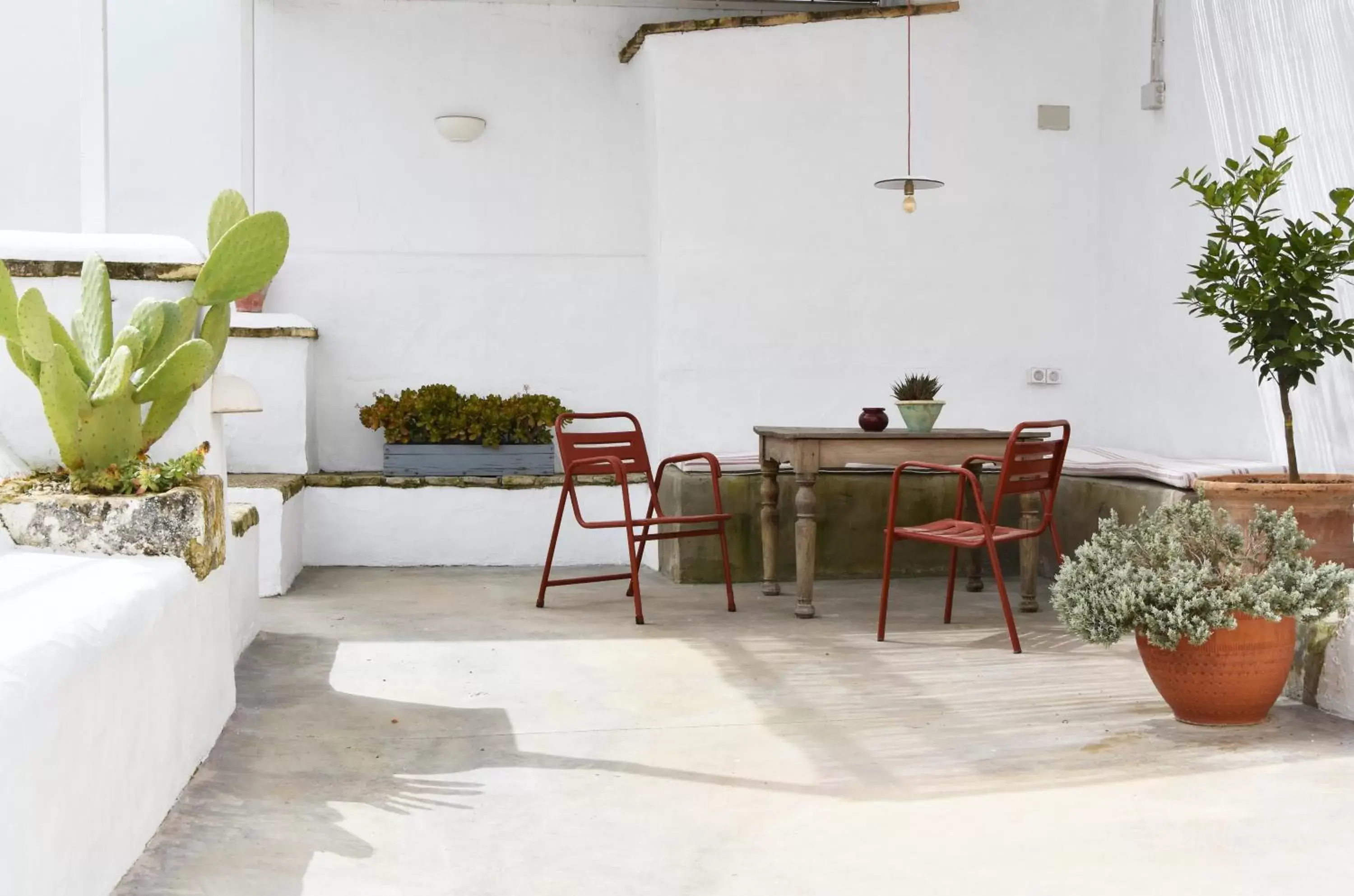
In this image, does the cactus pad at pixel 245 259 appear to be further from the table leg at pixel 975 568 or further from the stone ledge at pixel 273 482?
the table leg at pixel 975 568

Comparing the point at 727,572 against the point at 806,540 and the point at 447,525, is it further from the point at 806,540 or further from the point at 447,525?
the point at 447,525

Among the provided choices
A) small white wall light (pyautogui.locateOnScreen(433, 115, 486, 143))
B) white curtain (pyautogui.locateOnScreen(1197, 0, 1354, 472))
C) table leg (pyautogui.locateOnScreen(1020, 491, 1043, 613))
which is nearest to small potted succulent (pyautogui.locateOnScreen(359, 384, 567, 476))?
small white wall light (pyautogui.locateOnScreen(433, 115, 486, 143))

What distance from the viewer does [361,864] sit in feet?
8.12

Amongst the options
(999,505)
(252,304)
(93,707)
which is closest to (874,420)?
(999,505)

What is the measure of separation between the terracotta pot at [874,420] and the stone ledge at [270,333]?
9.63 feet

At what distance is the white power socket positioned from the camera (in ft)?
22.2

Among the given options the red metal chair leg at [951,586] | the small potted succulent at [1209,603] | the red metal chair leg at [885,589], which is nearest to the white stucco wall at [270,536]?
the red metal chair leg at [885,589]

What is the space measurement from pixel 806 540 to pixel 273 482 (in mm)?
2545

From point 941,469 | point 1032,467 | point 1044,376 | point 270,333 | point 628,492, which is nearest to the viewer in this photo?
point 1032,467

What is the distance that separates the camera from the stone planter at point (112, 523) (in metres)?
2.98

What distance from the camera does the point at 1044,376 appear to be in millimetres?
6781

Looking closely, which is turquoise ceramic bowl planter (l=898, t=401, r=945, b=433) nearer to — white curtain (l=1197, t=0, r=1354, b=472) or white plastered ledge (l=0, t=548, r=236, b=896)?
white curtain (l=1197, t=0, r=1354, b=472)

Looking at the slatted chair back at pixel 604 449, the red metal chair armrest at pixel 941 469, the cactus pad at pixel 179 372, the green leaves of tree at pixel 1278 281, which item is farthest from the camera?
the slatted chair back at pixel 604 449

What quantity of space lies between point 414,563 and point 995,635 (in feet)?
10.3
